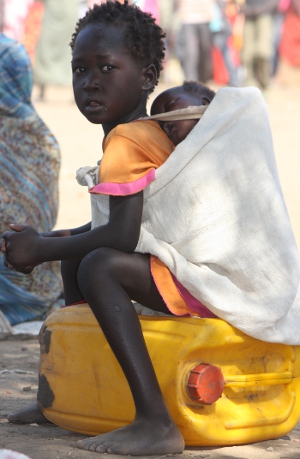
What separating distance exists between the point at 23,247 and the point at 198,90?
790mm

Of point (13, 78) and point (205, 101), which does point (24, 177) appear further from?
point (205, 101)

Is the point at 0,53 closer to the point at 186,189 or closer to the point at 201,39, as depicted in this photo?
the point at 186,189

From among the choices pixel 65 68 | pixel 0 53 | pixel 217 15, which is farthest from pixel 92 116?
pixel 65 68

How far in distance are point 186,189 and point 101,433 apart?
818 mm

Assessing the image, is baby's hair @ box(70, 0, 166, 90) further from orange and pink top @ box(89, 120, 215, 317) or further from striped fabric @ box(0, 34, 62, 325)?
striped fabric @ box(0, 34, 62, 325)

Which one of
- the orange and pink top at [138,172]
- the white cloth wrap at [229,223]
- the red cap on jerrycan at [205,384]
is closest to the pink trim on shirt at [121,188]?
the orange and pink top at [138,172]

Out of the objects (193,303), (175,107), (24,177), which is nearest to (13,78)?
(24,177)

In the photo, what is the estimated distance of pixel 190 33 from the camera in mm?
13898

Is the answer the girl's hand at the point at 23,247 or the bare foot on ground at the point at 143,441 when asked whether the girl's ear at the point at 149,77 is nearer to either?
the girl's hand at the point at 23,247

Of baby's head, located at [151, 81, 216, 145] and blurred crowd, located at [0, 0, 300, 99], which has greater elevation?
blurred crowd, located at [0, 0, 300, 99]

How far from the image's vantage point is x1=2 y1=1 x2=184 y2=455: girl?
282cm

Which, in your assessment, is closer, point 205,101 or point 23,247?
point 23,247

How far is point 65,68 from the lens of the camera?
16.6 metres

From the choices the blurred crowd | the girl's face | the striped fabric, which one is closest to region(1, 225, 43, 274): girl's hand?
the girl's face
